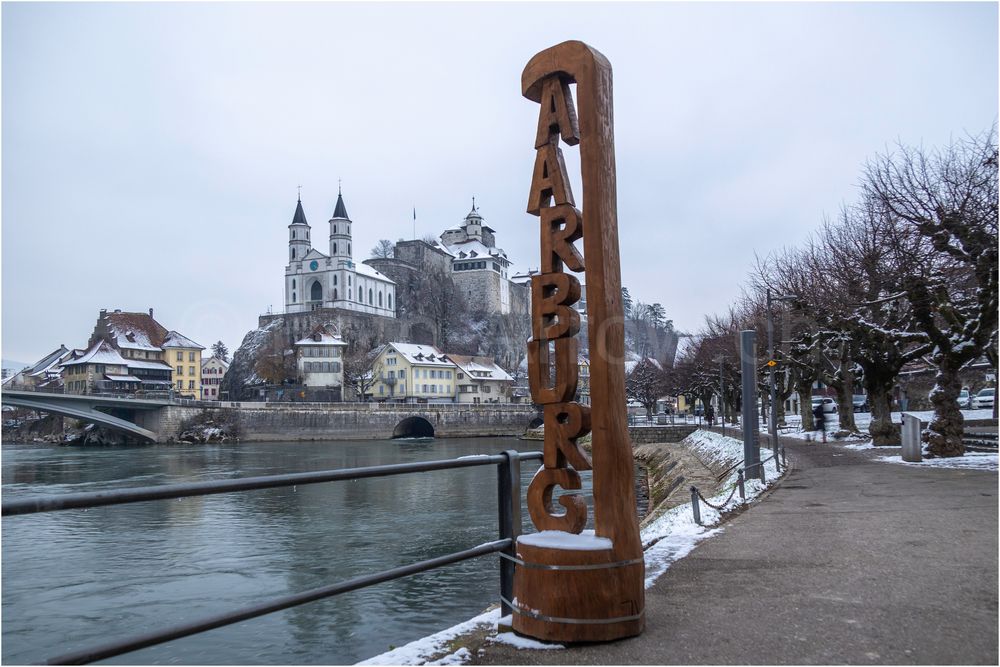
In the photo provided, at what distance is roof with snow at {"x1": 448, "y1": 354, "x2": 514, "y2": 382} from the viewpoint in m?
98.2

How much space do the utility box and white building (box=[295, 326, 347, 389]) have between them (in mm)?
81321

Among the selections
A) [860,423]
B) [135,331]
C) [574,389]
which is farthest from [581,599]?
[135,331]

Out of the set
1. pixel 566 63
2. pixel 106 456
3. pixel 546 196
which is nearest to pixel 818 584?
pixel 546 196

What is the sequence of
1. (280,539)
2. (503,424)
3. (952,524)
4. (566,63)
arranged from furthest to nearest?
1. (503,424)
2. (280,539)
3. (952,524)
4. (566,63)

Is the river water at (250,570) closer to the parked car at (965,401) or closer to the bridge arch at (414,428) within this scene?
the parked car at (965,401)

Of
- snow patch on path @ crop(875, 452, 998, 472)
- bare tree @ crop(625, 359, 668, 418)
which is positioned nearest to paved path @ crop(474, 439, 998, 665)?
snow patch on path @ crop(875, 452, 998, 472)

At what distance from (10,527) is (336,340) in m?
77.6

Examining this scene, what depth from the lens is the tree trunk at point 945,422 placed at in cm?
1873

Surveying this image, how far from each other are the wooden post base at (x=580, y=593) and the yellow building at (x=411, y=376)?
290 ft

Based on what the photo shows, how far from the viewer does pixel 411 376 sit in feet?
306

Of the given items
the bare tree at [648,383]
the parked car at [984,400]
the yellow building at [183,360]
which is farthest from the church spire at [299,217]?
the parked car at [984,400]

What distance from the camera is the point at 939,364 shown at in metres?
18.8

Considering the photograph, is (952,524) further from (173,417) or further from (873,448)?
(173,417)

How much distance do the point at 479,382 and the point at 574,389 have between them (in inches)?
3670
